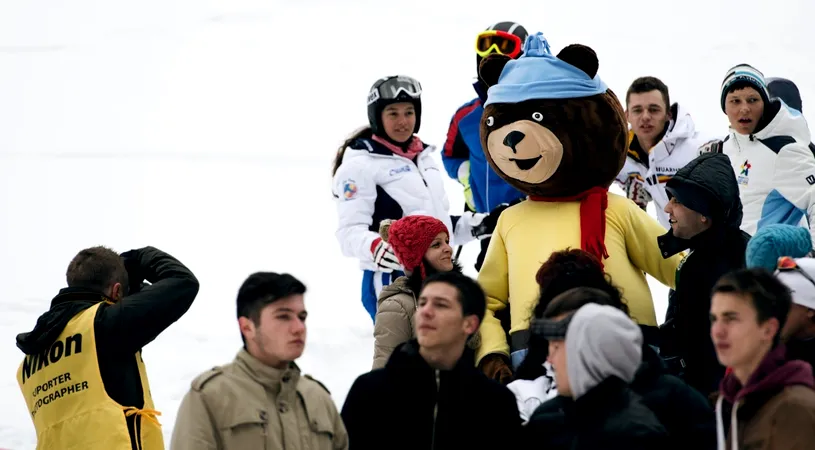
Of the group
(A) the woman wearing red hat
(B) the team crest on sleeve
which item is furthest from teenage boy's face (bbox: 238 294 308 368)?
(B) the team crest on sleeve

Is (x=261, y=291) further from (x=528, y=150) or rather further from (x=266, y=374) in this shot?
(x=528, y=150)

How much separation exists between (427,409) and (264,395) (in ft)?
1.48

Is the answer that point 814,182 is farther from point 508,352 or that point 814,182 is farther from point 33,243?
point 33,243

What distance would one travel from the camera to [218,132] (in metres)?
14.7

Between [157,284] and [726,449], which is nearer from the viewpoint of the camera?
[726,449]

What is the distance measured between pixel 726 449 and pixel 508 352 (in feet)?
5.15

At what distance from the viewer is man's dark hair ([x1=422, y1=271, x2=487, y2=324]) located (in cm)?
378

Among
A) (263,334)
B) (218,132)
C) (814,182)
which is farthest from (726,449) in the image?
(218,132)

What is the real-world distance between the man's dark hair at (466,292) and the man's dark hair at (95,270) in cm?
138

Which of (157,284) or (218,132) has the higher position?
(218,132)

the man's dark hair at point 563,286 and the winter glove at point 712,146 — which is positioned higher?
the winter glove at point 712,146

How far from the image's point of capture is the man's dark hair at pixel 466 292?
3775mm

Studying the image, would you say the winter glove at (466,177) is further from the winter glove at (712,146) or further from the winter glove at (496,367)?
the winter glove at (496,367)

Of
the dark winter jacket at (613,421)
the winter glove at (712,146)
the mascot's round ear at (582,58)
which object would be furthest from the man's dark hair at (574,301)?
the winter glove at (712,146)
